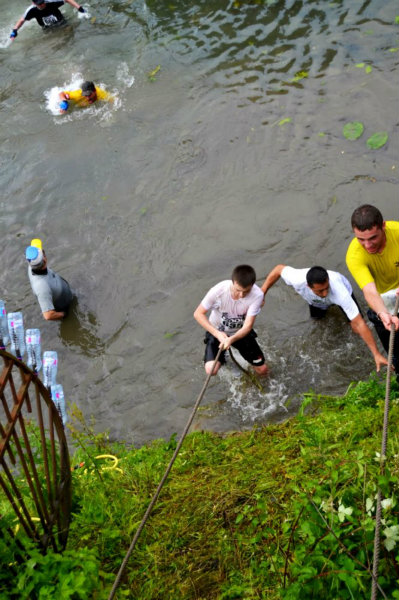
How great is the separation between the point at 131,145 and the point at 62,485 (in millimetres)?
7314

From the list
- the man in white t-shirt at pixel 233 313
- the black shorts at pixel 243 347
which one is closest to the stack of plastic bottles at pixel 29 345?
the man in white t-shirt at pixel 233 313

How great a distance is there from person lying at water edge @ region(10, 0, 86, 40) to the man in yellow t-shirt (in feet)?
34.0

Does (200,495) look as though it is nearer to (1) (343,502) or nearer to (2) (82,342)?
(1) (343,502)

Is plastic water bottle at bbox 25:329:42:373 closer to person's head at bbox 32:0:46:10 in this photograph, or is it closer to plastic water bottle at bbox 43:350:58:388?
plastic water bottle at bbox 43:350:58:388

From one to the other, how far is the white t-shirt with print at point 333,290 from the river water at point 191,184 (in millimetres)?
853

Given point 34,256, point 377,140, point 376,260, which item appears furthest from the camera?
point 377,140

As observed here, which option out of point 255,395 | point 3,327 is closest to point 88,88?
point 255,395

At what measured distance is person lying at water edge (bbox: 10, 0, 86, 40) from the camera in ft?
39.3

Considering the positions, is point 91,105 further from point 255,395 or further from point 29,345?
point 29,345

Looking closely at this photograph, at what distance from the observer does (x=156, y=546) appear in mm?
3676

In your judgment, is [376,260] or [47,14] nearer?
[376,260]

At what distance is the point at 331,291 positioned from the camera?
5.56 meters

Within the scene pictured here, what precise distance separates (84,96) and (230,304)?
6613 millimetres

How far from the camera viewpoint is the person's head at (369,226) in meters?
4.41
